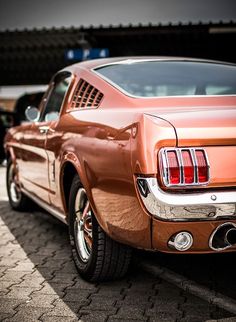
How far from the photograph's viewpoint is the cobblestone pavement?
127 inches

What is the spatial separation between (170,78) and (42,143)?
1345mm

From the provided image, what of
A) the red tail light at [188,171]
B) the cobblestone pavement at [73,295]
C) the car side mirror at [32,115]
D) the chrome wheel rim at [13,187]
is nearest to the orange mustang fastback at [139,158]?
the red tail light at [188,171]

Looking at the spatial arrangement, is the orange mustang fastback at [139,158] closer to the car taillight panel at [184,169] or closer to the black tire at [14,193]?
the car taillight panel at [184,169]

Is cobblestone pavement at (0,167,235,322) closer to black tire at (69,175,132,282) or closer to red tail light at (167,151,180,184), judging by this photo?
black tire at (69,175,132,282)

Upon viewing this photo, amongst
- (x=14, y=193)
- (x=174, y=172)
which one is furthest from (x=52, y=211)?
(x=14, y=193)

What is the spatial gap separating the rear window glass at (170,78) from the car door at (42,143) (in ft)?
2.36

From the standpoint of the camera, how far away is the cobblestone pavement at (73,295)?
3225 millimetres

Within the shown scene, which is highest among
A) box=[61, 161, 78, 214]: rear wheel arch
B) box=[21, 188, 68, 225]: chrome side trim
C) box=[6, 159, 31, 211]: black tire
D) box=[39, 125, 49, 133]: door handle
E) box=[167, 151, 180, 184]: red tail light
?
box=[167, 151, 180, 184]: red tail light

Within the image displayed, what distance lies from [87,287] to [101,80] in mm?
1497

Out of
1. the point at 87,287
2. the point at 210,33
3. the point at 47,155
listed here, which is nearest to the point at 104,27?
the point at 210,33

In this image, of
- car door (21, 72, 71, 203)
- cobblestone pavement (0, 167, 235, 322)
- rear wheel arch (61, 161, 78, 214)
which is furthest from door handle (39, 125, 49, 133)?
cobblestone pavement (0, 167, 235, 322)

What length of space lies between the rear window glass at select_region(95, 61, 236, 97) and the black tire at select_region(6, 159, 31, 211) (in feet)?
8.66

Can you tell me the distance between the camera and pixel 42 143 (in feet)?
15.8

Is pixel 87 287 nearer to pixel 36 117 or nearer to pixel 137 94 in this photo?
pixel 137 94
